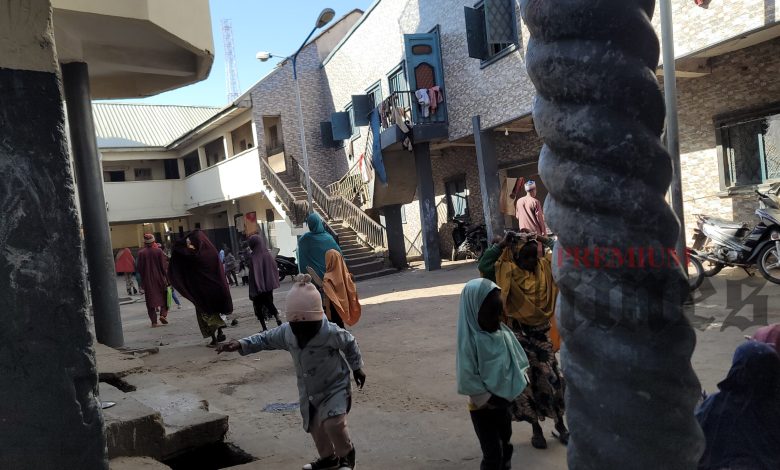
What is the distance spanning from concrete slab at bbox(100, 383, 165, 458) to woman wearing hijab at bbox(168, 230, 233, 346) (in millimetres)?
3836

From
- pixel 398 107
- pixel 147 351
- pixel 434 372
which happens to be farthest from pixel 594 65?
pixel 398 107

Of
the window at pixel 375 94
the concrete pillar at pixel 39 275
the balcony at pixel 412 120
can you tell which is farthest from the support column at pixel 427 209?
the concrete pillar at pixel 39 275

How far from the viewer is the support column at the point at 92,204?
660 cm

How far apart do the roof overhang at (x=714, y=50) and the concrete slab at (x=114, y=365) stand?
685 centimetres

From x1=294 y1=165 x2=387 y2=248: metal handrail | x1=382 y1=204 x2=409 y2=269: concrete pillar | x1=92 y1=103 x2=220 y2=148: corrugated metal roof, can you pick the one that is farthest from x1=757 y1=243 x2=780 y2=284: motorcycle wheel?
x1=92 y1=103 x2=220 y2=148: corrugated metal roof

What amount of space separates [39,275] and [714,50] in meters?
8.48

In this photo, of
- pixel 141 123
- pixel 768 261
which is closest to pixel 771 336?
pixel 768 261

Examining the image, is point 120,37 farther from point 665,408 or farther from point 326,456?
point 665,408

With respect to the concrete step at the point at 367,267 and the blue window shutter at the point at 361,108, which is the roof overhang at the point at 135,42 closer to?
the concrete step at the point at 367,267

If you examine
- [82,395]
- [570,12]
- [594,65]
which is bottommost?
[82,395]

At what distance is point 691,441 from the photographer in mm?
1033

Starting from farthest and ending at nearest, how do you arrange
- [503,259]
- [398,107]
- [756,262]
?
1. [398,107]
2. [756,262]
3. [503,259]

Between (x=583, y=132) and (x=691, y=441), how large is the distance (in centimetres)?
60

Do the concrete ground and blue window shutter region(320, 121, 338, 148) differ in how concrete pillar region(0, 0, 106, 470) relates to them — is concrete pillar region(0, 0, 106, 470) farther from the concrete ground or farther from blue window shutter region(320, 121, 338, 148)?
blue window shutter region(320, 121, 338, 148)
